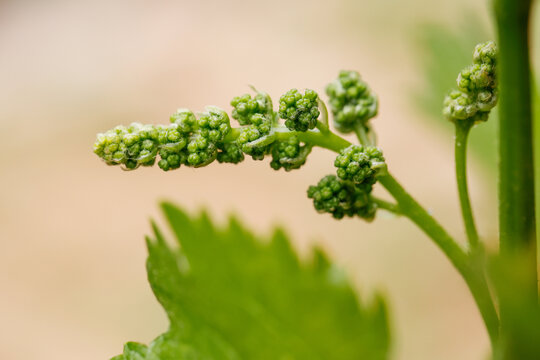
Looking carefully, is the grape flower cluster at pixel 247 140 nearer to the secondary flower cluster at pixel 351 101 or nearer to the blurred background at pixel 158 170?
the secondary flower cluster at pixel 351 101

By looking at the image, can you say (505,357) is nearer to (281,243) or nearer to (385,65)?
(281,243)

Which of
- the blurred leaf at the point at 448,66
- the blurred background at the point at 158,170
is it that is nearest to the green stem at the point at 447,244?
the blurred leaf at the point at 448,66

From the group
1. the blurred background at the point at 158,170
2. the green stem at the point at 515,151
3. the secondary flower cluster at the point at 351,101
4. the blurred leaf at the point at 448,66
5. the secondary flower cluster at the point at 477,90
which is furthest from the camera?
the blurred background at the point at 158,170

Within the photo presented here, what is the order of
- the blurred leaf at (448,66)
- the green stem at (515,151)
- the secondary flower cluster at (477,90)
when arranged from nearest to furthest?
the green stem at (515,151) < the secondary flower cluster at (477,90) < the blurred leaf at (448,66)

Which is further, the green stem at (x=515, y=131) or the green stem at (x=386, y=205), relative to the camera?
the green stem at (x=386, y=205)

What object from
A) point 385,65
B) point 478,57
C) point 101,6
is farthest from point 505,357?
point 101,6

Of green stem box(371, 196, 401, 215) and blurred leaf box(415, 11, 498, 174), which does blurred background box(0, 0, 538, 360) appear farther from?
green stem box(371, 196, 401, 215)

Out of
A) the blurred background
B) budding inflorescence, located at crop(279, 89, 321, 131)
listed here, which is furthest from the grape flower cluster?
the blurred background

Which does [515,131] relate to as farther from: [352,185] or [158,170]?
[158,170]
